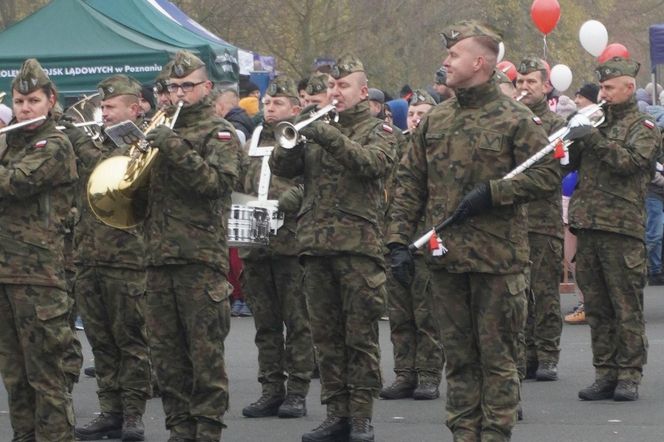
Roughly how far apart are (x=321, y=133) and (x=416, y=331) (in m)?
2.80

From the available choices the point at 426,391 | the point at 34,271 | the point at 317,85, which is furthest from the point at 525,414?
the point at 34,271

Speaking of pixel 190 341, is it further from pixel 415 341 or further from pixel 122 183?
pixel 415 341

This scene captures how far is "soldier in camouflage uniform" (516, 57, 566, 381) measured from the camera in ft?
36.3

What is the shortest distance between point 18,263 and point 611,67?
170 inches

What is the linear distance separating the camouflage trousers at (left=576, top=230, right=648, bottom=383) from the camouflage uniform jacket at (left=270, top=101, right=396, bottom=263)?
1.96 m

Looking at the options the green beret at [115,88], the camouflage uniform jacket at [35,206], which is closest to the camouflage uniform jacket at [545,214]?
the green beret at [115,88]

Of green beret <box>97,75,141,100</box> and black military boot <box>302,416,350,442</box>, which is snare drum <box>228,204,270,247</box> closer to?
green beret <box>97,75,141,100</box>

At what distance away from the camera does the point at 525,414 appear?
9.92m

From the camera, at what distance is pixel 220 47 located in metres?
18.8

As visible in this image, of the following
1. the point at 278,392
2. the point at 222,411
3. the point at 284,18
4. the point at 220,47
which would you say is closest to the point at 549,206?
the point at 278,392

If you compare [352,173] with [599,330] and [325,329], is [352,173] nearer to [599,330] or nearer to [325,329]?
[325,329]

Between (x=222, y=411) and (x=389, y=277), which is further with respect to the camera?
(x=389, y=277)

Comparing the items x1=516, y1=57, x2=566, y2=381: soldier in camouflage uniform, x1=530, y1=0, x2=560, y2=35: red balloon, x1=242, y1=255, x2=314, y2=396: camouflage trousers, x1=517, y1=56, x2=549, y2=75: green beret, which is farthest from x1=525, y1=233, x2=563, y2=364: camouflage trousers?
x1=530, y1=0, x2=560, y2=35: red balloon

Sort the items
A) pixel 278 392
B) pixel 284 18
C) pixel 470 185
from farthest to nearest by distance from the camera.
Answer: pixel 284 18 → pixel 278 392 → pixel 470 185
